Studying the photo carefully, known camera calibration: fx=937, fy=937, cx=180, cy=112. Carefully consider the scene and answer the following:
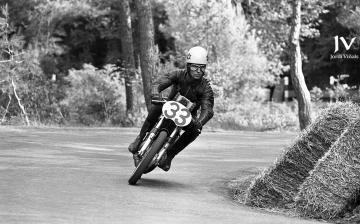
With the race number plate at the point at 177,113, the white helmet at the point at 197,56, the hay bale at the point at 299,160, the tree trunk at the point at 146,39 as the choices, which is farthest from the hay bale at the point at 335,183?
the tree trunk at the point at 146,39

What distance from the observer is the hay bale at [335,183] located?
10.8m

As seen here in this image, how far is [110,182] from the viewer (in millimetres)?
12844

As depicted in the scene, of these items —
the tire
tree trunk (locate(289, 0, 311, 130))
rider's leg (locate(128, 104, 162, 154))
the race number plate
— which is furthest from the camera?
tree trunk (locate(289, 0, 311, 130))

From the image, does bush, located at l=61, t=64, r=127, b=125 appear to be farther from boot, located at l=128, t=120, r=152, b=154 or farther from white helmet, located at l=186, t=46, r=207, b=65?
white helmet, located at l=186, t=46, r=207, b=65

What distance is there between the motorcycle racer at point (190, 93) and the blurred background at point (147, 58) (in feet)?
7.17

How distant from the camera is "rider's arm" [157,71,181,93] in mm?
13188

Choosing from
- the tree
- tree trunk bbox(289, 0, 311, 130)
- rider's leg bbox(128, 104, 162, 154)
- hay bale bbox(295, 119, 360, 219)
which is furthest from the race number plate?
the tree

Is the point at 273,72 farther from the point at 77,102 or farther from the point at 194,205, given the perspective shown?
the point at 194,205

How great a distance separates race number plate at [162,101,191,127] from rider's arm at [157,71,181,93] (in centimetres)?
48

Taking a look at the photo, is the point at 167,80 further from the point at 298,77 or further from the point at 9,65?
the point at 9,65

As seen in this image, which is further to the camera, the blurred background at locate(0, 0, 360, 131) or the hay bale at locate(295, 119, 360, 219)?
the blurred background at locate(0, 0, 360, 131)

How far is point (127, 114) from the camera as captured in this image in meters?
29.4

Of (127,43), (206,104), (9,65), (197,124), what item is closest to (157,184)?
(197,124)

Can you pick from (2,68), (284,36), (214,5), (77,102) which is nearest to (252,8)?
(284,36)
